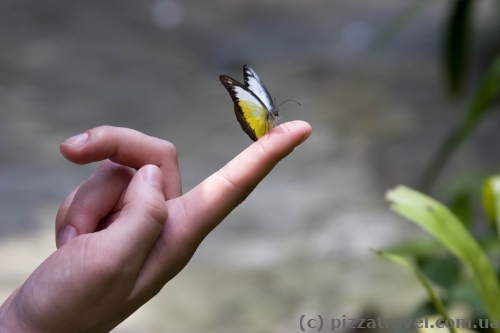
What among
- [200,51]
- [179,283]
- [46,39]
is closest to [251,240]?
[179,283]

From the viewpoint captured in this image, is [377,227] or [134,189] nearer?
[134,189]

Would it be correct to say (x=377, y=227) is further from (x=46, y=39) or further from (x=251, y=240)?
(x=46, y=39)

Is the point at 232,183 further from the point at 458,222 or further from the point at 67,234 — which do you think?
the point at 458,222

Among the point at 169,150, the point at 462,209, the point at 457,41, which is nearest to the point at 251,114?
the point at 169,150

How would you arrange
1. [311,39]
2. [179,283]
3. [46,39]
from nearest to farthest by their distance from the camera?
[179,283] < [46,39] < [311,39]

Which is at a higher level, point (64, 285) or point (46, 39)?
point (46, 39)

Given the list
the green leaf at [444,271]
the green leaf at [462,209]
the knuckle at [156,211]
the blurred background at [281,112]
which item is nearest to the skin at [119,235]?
the knuckle at [156,211]

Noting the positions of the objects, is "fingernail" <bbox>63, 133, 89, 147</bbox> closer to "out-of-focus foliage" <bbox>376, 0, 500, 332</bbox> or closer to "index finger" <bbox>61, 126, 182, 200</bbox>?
"index finger" <bbox>61, 126, 182, 200</bbox>
